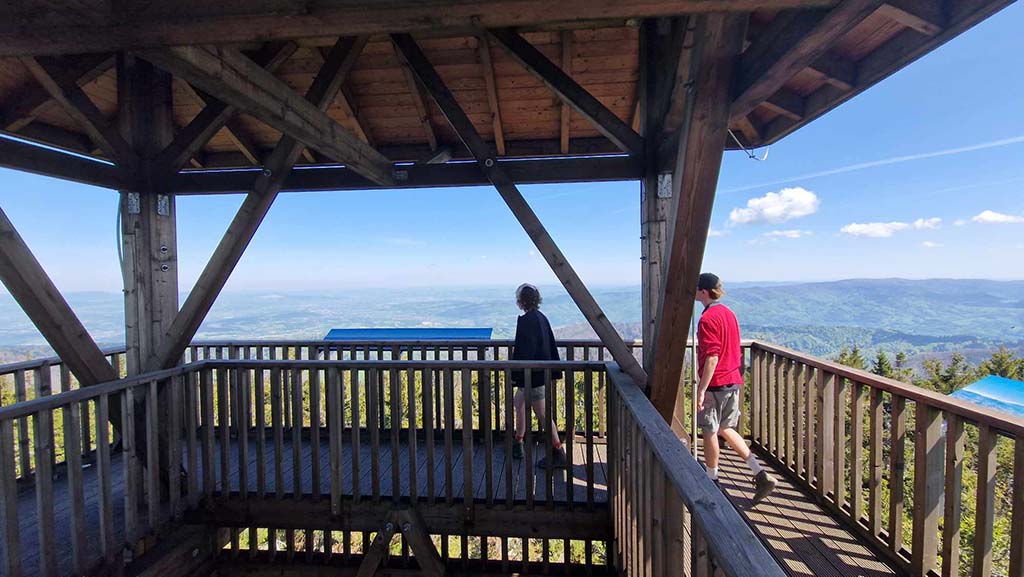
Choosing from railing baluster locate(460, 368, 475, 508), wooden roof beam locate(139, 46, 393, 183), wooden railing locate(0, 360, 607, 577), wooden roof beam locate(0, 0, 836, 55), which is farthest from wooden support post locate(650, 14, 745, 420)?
wooden roof beam locate(139, 46, 393, 183)

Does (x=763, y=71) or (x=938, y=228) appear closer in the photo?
(x=763, y=71)

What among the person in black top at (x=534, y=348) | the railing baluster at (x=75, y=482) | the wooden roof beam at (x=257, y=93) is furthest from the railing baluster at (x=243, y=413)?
the person in black top at (x=534, y=348)

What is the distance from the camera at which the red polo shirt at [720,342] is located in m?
3.22

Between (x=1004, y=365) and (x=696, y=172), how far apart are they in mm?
32532

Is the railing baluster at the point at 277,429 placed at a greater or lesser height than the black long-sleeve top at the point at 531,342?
lesser

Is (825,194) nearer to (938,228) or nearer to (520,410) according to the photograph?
(938,228)

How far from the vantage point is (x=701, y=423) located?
11.3 ft

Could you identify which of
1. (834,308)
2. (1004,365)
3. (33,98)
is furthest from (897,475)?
(834,308)

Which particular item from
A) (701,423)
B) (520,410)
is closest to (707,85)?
(701,423)

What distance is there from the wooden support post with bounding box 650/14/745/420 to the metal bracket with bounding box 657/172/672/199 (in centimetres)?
101

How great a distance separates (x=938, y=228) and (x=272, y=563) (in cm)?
15318

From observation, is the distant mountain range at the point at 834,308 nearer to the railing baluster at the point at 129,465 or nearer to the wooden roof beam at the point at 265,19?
the railing baluster at the point at 129,465

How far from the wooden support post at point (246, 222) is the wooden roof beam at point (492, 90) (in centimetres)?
85

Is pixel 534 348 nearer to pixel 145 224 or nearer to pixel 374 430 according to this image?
pixel 374 430
